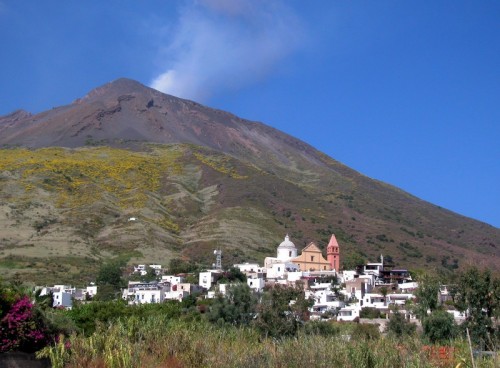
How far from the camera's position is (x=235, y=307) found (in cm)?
4603

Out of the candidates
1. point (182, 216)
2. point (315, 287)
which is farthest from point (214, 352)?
point (182, 216)

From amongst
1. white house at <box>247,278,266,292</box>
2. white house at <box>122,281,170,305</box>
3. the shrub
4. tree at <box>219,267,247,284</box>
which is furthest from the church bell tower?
the shrub

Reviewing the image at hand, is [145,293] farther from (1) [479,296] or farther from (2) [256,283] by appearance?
(1) [479,296]

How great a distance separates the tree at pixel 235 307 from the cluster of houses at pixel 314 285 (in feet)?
26.4

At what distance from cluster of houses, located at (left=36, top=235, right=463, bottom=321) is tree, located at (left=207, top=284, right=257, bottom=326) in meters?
8.03

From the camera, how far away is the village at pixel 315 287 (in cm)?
5975

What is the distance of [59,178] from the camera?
127 metres

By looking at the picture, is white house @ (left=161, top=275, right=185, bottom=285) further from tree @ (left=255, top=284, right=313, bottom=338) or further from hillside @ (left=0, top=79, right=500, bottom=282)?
tree @ (left=255, top=284, right=313, bottom=338)

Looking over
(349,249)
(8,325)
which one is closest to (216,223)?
(349,249)

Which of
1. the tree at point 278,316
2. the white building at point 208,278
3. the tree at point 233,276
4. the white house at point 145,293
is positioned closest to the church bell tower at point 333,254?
the tree at point 233,276

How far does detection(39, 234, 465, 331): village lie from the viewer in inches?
2352

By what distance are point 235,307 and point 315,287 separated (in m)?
26.4

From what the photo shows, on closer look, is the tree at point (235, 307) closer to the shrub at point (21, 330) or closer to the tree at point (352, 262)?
the shrub at point (21, 330)

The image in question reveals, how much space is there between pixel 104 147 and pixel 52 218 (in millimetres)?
74494
